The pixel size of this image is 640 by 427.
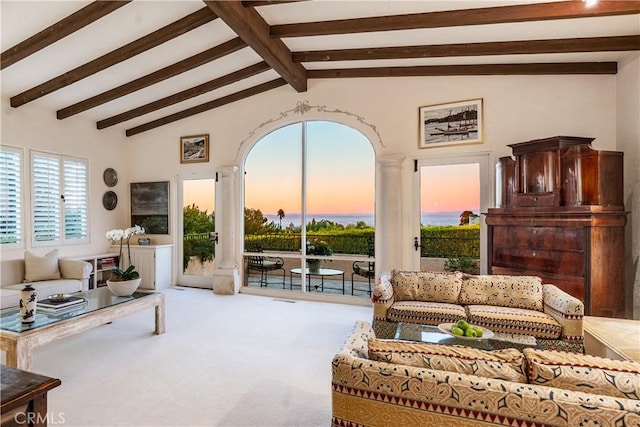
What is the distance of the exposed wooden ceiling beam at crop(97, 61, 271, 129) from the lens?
526 centimetres

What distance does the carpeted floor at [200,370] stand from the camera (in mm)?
2340

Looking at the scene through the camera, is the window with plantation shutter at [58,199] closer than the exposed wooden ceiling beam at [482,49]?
No

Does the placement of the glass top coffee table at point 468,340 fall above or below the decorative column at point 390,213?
below

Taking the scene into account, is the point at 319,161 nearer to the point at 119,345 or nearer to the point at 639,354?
the point at 119,345

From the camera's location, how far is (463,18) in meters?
3.51

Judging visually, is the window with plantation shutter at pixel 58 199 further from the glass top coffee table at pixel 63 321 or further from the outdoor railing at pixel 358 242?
the glass top coffee table at pixel 63 321

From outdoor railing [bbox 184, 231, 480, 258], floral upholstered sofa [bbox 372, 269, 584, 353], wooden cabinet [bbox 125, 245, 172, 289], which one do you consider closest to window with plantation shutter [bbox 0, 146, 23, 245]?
wooden cabinet [bbox 125, 245, 172, 289]

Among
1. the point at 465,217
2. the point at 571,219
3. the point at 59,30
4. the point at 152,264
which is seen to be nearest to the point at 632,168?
the point at 571,219

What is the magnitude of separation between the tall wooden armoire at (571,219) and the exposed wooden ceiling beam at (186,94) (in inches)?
151

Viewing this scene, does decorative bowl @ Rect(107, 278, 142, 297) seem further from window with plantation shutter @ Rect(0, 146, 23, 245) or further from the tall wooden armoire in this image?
the tall wooden armoire

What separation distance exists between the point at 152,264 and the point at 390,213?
14.4 ft

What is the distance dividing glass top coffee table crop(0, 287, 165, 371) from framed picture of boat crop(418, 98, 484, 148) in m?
4.25

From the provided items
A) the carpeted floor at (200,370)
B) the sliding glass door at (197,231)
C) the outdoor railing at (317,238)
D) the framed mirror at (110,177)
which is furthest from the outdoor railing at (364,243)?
the framed mirror at (110,177)

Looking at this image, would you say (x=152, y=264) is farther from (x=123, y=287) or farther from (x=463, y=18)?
(x=463, y=18)
